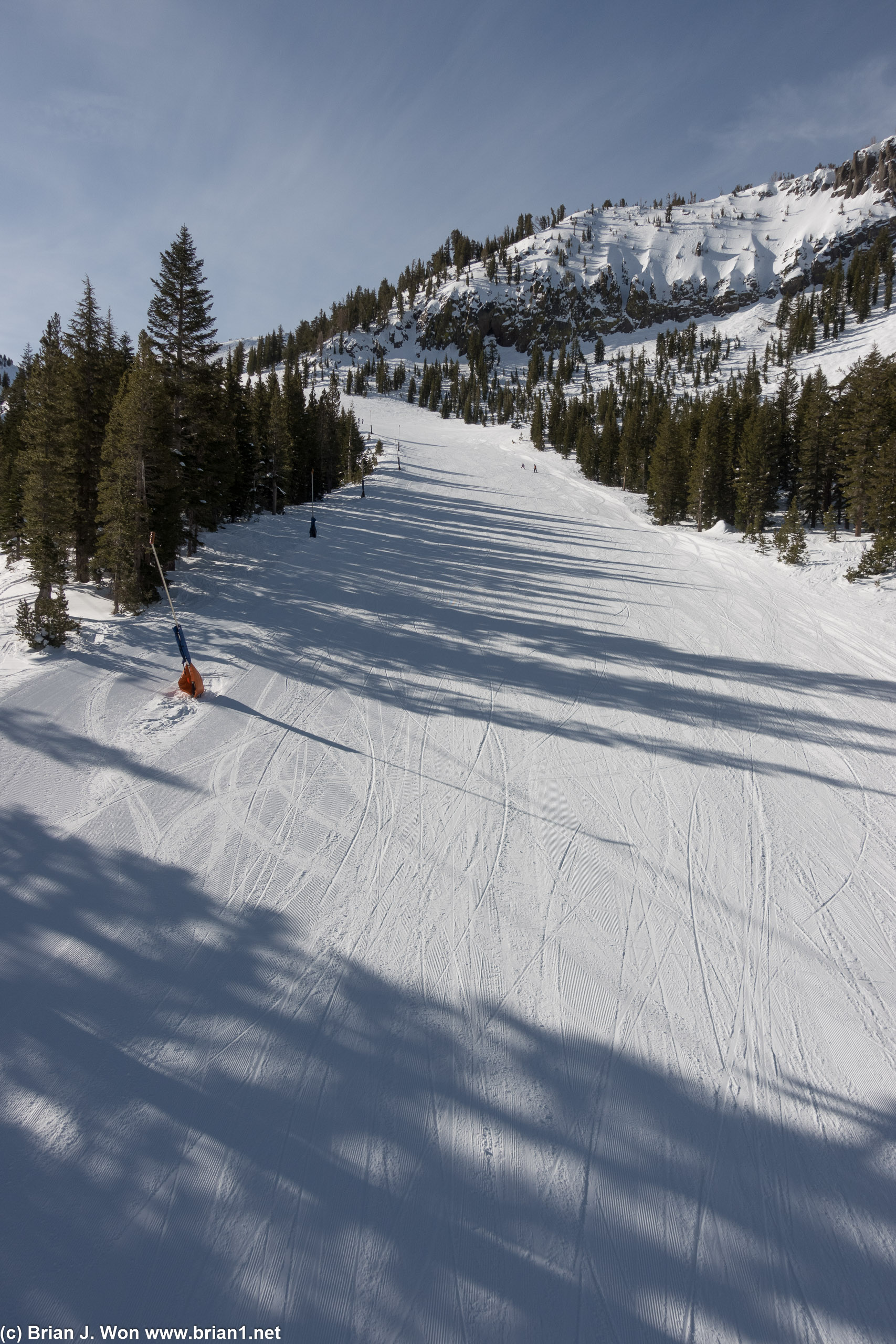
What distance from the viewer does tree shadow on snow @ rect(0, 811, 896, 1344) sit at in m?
3.20

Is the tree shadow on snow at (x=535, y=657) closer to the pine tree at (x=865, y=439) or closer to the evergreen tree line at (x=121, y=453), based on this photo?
the evergreen tree line at (x=121, y=453)

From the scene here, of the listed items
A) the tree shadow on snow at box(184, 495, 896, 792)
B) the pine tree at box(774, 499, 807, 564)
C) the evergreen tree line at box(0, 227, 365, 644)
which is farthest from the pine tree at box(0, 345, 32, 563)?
the pine tree at box(774, 499, 807, 564)

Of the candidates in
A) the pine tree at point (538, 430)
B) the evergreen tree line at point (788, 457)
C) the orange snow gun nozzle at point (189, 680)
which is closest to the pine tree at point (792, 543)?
the evergreen tree line at point (788, 457)

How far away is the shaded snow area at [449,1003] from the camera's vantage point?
3.33 metres

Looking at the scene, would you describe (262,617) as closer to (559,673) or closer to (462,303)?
(559,673)

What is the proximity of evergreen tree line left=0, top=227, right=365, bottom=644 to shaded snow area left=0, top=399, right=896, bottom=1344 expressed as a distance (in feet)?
16.0

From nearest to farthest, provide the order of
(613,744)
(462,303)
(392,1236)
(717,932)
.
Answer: (392,1236) < (717,932) < (613,744) < (462,303)

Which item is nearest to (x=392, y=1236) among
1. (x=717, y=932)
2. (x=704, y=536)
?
(x=717, y=932)

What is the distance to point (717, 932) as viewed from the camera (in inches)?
224

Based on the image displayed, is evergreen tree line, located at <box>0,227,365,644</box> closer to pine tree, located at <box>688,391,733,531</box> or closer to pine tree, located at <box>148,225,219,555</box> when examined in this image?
pine tree, located at <box>148,225,219,555</box>

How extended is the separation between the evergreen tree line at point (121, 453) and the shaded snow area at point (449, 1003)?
16.0 feet

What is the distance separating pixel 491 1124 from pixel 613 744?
5873 mm

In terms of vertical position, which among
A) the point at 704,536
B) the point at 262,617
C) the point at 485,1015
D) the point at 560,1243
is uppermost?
the point at 704,536

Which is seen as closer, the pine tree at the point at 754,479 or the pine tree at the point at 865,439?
the pine tree at the point at 865,439
